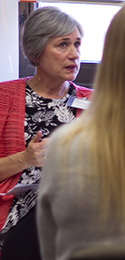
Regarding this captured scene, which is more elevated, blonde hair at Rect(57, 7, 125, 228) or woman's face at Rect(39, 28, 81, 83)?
blonde hair at Rect(57, 7, 125, 228)

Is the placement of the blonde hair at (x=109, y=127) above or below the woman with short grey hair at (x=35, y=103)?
above

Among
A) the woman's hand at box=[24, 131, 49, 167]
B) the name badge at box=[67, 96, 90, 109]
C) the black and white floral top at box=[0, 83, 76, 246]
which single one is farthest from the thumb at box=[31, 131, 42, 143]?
the name badge at box=[67, 96, 90, 109]

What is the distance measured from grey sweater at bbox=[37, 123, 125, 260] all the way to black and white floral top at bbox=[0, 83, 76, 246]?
35.4 inches

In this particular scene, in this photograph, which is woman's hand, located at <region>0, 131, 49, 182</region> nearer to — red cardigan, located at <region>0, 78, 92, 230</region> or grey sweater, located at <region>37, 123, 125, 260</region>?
red cardigan, located at <region>0, 78, 92, 230</region>

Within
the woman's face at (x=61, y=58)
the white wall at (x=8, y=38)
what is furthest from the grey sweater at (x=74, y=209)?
the white wall at (x=8, y=38)

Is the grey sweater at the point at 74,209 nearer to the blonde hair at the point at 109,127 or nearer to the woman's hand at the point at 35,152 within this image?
the blonde hair at the point at 109,127

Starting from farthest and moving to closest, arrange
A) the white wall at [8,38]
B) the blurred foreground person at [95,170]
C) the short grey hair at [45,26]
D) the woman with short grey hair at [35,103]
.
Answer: the white wall at [8,38]
the short grey hair at [45,26]
the woman with short grey hair at [35,103]
the blurred foreground person at [95,170]

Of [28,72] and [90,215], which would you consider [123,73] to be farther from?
[28,72]

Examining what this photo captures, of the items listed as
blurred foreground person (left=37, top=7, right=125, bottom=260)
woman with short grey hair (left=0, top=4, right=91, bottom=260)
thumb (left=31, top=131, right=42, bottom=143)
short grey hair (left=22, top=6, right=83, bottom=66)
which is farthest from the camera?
short grey hair (left=22, top=6, right=83, bottom=66)

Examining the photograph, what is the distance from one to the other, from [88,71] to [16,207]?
1.23 meters

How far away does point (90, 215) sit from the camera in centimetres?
84

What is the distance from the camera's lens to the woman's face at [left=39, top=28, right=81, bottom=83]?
1.98 meters

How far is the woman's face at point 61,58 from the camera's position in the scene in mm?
1983

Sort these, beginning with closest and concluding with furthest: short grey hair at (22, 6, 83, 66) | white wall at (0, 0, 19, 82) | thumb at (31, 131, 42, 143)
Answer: thumb at (31, 131, 42, 143)
short grey hair at (22, 6, 83, 66)
white wall at (0, 0, 19, 82)
